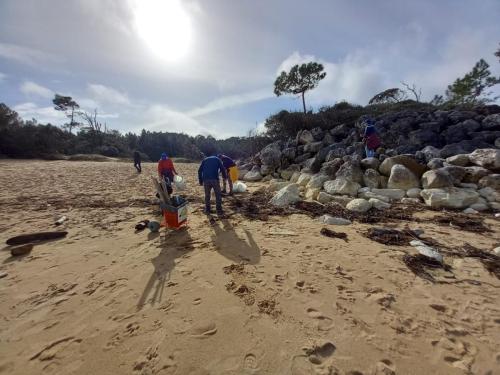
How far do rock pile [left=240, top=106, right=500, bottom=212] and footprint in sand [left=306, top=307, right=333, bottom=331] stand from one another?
176 inches

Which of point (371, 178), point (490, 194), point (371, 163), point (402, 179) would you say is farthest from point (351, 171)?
point (490, 194)

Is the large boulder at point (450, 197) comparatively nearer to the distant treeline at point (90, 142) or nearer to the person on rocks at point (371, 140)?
the person on rocks at point (371, 140)

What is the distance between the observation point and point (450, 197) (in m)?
6.69

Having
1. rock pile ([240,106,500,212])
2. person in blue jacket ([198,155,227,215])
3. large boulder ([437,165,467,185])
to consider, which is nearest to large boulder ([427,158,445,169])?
rock pile ([240,106,500,212])

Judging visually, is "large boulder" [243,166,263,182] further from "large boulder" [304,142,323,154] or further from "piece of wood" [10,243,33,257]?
"piece of wood" [10,243,33,257]

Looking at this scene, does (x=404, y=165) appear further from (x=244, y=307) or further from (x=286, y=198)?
(x=244, y=307)

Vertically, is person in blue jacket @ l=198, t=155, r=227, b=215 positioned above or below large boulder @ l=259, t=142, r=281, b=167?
below

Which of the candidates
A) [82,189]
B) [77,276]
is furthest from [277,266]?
[82,189]

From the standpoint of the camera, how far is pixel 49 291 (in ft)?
10.7

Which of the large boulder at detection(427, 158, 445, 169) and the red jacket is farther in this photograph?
the red jacket

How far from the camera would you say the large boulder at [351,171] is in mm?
9062

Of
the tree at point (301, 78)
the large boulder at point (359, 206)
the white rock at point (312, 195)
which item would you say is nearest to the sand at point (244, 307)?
the large boulder at point (359, 206)

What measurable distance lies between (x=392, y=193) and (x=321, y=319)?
21.8ft

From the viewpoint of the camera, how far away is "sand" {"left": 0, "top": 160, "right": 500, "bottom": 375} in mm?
2168
